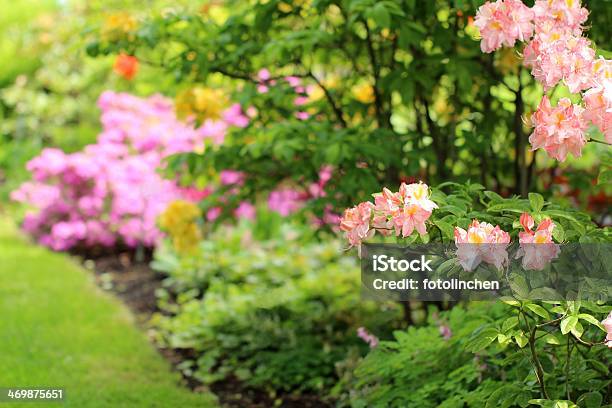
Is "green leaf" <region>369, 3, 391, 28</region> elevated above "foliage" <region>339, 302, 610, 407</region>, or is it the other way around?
"green leaf" <region>369, 3, 391, 28</region>

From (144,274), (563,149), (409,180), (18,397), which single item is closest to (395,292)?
(409,180)

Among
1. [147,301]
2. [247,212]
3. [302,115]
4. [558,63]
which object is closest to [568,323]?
[558,63]

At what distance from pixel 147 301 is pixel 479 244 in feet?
12.2

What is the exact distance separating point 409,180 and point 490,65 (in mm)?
548

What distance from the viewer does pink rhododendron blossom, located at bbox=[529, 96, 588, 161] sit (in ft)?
6.37

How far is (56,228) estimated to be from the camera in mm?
6617

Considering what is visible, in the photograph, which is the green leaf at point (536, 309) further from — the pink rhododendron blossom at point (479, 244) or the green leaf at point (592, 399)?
the green leaf at point (592, 399)

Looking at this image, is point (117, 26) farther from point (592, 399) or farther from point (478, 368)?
point (592, 399)

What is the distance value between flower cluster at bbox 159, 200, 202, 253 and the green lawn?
1.68 ft

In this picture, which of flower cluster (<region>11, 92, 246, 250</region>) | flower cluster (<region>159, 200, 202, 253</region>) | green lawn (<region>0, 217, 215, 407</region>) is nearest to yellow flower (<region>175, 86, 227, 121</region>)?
flower cluster (<region>159, 200, 202, 253</region>)

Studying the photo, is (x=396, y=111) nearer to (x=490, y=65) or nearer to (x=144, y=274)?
(x=490, y=65)

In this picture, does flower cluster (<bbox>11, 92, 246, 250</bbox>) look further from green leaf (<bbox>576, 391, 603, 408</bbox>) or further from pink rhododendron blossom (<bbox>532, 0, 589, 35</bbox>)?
pink rhododendron blossom (<bbox>532, 0, 589, 35</bbox>)

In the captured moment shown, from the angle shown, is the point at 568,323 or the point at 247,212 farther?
the point at 247,212

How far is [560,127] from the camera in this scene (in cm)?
194
